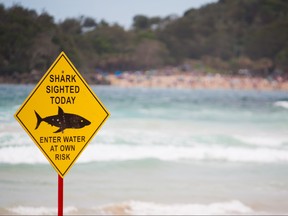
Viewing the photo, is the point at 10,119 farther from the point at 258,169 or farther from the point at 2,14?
the point at 258,169

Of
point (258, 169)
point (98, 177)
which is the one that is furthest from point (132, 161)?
point (258, 169)

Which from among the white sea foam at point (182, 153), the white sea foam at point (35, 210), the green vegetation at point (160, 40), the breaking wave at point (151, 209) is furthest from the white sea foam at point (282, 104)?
the white sea foam at point (35, 210)

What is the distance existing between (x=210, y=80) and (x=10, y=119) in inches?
141

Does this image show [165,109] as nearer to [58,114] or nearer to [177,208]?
[177,208]

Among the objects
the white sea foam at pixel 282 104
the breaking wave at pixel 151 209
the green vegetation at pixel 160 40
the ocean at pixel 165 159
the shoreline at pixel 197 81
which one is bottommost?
the breaking wave at pixel 151 209

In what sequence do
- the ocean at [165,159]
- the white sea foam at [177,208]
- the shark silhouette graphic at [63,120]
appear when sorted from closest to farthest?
1. the shark silhouette graphic at [63,120]
2. the white sea foam at [177,208]
3. the ocean at [165,159]

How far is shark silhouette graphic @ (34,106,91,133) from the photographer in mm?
2414

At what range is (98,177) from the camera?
601 centimetres

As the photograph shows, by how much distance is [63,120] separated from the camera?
7.95 feet

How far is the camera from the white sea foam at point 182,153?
6887 millimetres

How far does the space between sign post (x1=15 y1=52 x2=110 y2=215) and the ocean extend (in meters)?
2.36

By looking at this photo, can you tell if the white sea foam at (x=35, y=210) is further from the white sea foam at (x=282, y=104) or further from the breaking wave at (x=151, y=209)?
the white sea foam at (x=282, y=104)

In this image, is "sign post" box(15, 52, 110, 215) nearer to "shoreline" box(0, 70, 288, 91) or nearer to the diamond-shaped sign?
the diamond-shaped sign

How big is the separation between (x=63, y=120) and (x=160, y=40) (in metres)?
6.12
